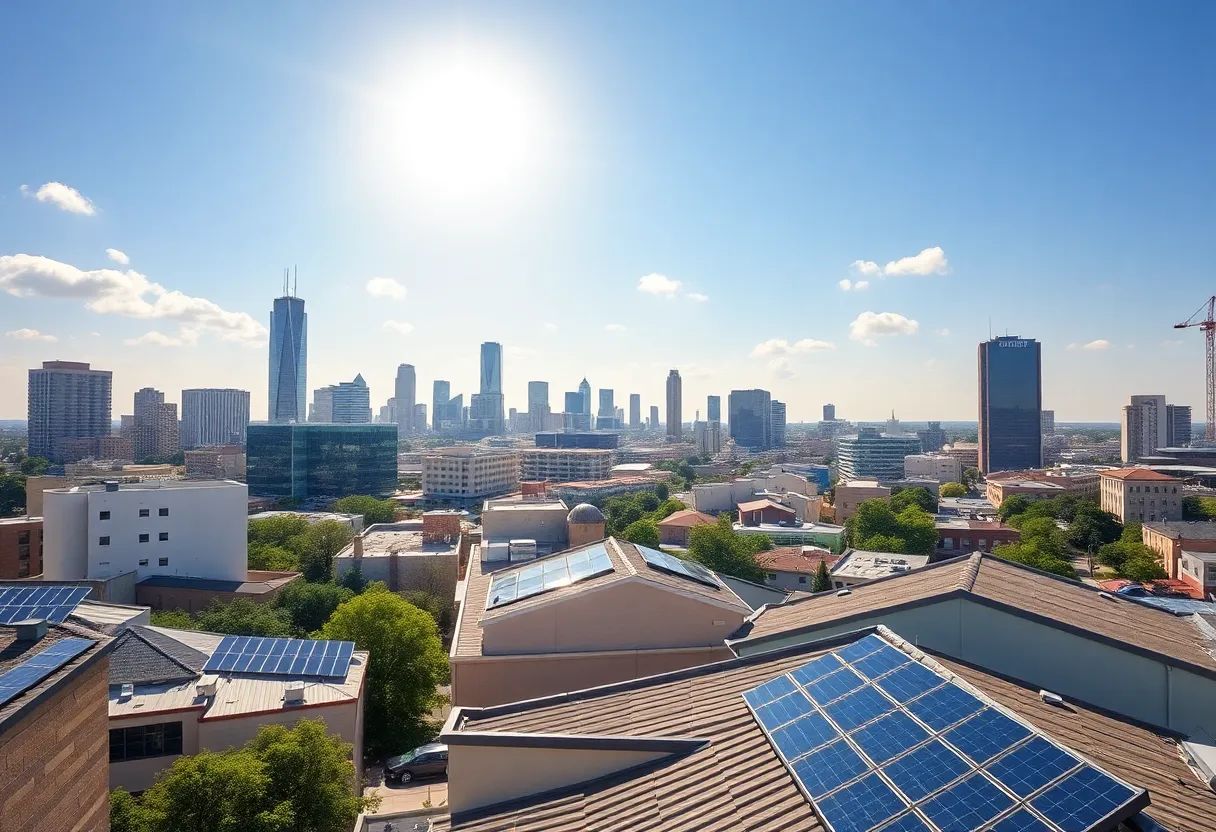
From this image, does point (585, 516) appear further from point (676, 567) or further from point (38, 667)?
point (38, 667)

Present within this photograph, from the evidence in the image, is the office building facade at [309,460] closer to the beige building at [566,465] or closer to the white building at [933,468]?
the beige building at [566,465]

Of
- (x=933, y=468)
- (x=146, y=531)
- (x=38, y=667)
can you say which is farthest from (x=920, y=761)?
(x=933, y=468)

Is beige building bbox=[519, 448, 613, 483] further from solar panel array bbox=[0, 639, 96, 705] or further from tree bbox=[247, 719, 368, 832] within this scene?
solar panel array bbox=[0, 639, 96, 705]

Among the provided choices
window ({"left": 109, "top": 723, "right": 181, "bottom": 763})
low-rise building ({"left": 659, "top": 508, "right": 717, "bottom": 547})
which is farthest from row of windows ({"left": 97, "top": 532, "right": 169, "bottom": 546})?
low-rise building ({"left": 659, "top": 508, "right": 717, "bottom": 547})

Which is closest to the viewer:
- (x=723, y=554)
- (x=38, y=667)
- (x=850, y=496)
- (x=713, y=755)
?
(x=713, y=755)

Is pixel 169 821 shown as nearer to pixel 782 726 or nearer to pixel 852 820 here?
pixel 782 726

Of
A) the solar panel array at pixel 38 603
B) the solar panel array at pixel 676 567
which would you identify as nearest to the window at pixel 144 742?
the solar panel array at pixel 38 603
